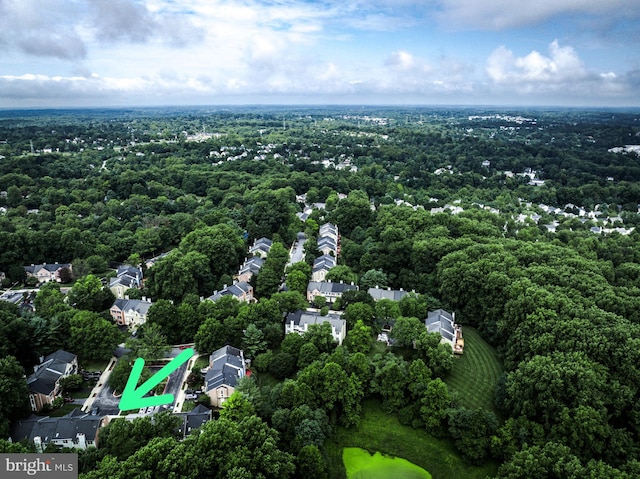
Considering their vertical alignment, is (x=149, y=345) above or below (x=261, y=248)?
below

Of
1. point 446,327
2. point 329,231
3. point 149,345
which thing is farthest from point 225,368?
point 329,231

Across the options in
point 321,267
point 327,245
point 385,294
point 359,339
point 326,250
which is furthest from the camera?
point 327,245

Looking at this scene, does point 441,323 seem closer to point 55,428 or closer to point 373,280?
point 373,280

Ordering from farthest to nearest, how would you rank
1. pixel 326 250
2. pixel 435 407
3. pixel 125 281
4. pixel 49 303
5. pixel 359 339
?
1. pixel 326 250
2. pixel 125 281
3. pixel 49 303
4. pixel 359 339
5. pixel 435 407

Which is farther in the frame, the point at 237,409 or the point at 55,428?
the point at 237,409

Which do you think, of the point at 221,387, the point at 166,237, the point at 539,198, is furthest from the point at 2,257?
the point at 539,198

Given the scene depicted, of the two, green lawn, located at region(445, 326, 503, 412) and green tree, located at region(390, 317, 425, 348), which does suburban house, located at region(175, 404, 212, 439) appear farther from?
green lawn, located at region(445, 326, 503, 412)

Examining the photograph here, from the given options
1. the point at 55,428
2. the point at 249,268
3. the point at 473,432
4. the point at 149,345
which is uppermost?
the point at 249,268
